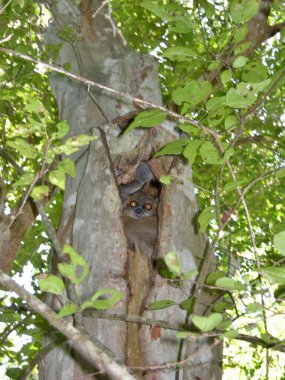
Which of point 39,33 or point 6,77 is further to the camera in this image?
point 39,33

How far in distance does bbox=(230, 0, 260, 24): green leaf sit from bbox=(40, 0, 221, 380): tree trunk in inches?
42.3

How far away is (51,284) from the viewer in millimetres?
1465

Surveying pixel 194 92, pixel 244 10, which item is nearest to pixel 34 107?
pixel 194 92

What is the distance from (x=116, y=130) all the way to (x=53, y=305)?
112 cm

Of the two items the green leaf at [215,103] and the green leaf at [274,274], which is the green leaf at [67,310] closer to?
the green leaf at [274,274]

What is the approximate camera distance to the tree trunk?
2365mm

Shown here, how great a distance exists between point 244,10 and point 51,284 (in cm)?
128

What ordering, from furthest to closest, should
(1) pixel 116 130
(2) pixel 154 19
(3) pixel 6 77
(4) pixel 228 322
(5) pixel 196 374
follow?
(2) pixel 154 19, (3) pixel 6 77, (1) pixel 116 130, (5) pixel 196 374, (4) pixel 228 322

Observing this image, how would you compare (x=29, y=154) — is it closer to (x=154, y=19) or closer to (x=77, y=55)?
(x=77, y=55)

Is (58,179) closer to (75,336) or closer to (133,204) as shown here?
(75,336)

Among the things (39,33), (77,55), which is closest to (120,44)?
(77,55)

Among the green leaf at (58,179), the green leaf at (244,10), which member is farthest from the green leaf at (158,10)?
the green leaf at (58,179)

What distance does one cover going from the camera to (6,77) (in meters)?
3.71

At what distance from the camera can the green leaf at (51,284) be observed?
1.45 metres
